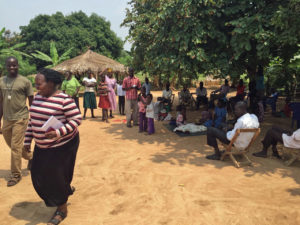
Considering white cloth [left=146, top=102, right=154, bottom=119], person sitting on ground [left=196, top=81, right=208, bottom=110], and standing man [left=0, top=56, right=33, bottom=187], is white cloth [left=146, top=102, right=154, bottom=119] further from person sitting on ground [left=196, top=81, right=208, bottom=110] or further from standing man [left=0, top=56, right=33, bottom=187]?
person sitting on ground [left=196, top=81, right=208, bottom=110]

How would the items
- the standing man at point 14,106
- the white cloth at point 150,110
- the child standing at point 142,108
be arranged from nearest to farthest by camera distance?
the standing man at point 14,106 → the white cloth at point 150,110 → the child standing at point 142,108

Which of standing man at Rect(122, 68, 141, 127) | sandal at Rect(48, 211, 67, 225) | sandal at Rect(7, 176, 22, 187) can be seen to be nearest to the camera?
sandal at Rect(48, 211, 67, 225)

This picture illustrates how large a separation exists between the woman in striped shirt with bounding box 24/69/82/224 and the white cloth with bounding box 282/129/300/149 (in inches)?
156

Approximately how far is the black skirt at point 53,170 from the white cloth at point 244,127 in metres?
3.02

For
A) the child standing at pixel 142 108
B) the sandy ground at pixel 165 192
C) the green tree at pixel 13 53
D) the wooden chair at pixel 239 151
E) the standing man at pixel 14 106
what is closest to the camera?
the sandy ground at pixel 165 192

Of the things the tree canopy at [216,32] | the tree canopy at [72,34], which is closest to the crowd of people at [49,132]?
the tree canopy at [216,32]

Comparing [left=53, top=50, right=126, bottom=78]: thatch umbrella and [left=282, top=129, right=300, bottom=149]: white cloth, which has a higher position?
[left=53, top=50, right=126, bottom=78]: thatch umbrella

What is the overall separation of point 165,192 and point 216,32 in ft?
12.6

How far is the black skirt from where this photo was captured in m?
2.88

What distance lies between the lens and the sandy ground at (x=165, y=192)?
3.26m

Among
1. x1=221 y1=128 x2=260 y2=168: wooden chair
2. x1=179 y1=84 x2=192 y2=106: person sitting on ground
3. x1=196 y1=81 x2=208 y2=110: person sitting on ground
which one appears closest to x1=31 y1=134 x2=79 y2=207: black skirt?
x1=221 y1=128 x2=260 y2=168: wooden chair

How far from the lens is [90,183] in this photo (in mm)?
4301

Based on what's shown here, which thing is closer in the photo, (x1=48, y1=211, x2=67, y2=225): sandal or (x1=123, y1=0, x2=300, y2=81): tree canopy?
(x1=48, y1=211, x2=67, y2=225): sandal

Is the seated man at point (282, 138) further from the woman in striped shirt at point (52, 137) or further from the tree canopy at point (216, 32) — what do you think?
the woman in striped shirt at point (52, 137)
